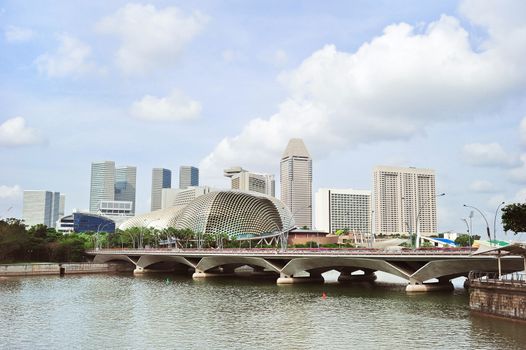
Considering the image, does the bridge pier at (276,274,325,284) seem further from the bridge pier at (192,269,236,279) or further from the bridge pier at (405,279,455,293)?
the bridge pier at (405,279,455,293)

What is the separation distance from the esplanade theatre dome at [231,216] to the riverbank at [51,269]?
2178 inches

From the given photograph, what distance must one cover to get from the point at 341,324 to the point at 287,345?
29.8ft

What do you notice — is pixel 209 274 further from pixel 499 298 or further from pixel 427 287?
pixel 499 298

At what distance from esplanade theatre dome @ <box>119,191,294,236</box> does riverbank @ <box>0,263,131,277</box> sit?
55.3 metres

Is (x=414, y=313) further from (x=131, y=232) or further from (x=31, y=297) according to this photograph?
(x=131, y=232)

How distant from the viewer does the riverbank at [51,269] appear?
314 feet

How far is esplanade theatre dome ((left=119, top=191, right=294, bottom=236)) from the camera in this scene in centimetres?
17412

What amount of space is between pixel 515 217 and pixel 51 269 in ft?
268

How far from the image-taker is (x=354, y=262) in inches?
2854

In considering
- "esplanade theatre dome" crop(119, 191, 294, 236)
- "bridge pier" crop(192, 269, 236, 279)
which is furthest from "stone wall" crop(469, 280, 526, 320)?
"esplanade theatre dome" crop(119, 191, 294, 236)

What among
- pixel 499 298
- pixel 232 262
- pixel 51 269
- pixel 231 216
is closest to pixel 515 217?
pixel 499 298

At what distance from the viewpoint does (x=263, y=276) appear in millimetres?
103000

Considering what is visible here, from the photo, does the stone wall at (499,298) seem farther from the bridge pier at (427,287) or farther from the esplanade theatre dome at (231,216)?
the esplanade theatre dome at (231,216)

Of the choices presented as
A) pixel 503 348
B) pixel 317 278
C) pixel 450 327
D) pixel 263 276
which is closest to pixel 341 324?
pixel 450 327
